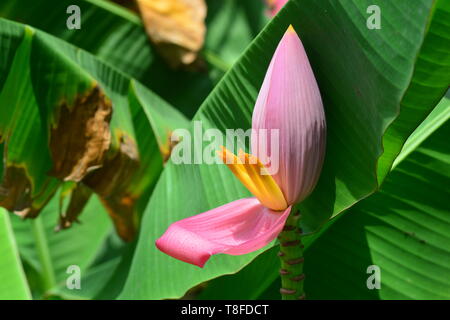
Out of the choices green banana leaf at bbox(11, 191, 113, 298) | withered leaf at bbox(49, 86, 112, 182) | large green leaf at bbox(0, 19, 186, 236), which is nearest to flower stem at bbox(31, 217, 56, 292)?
green banana leaf at bbox(11, 191, 113, 298)

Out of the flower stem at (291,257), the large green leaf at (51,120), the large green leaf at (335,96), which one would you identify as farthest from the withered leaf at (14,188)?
the flower stem at (291,257)

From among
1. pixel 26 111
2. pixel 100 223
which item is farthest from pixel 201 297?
pixel 100 223

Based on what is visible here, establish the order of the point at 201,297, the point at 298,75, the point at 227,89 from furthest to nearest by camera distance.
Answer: the point at 201,297 → the point at 227,89 → the point at 298,75

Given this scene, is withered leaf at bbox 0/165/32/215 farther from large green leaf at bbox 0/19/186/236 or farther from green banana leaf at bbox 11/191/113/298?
green banana leaf at bbox 11/191/113/298

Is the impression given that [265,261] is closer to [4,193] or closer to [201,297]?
[201,297]

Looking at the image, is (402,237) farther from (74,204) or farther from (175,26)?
(175,26)

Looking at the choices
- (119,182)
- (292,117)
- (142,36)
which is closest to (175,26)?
(142,36)

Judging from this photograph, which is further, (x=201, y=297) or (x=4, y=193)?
(x=201, y=297)
